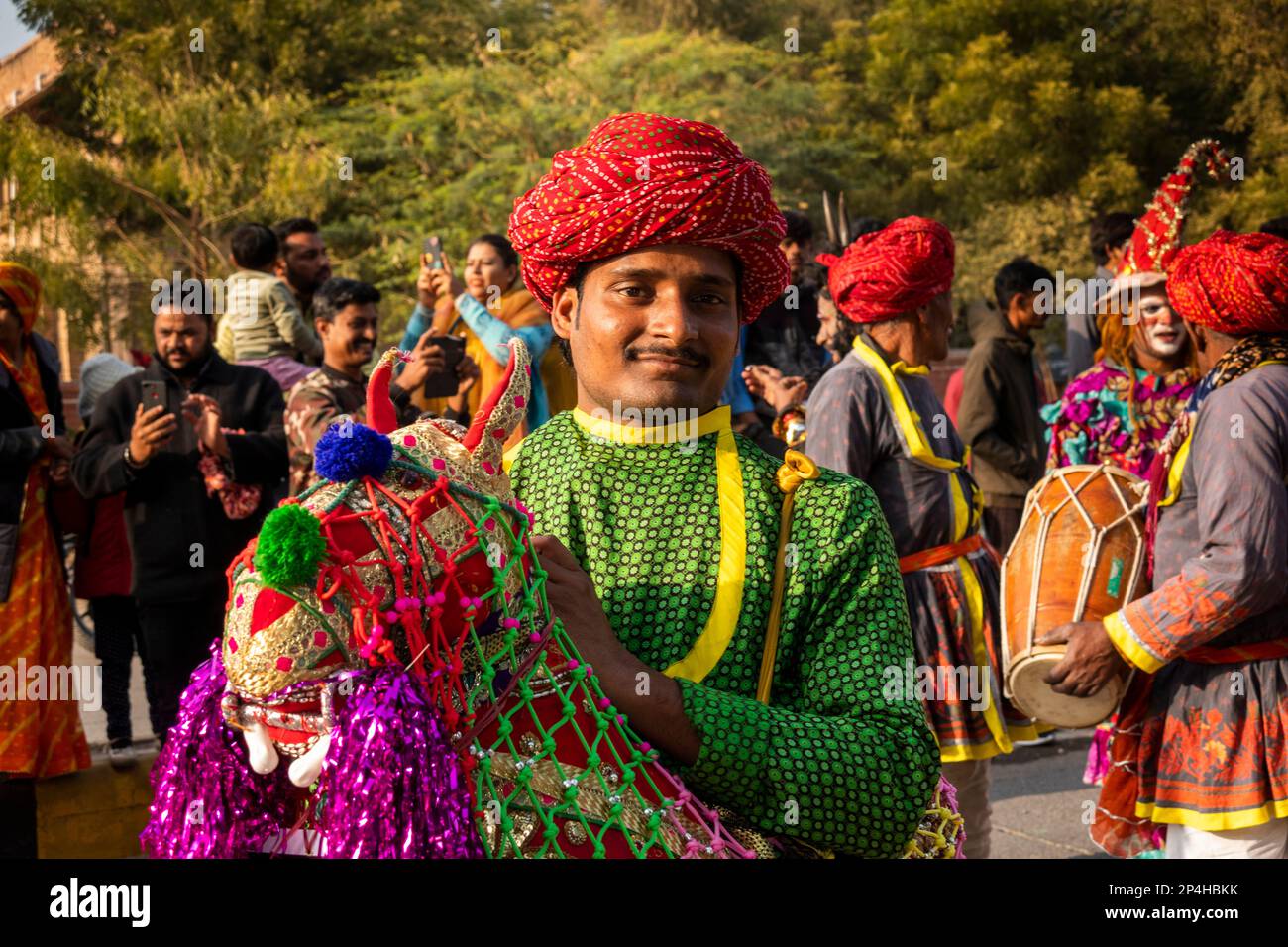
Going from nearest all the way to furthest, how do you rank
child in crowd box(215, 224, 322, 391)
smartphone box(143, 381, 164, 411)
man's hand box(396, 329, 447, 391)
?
man's hand box(396, 329, 447, 391), smartphone box(143, 381, 164, 411), child in crowd box(215, 224, 322, 391)

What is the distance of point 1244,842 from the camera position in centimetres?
371

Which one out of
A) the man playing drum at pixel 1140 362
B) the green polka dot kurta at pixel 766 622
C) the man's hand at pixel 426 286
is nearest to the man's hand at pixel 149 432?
the man's hand at pixel 426 286

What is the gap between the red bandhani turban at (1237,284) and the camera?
147 inches

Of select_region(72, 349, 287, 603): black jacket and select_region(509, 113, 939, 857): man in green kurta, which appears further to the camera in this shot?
select_region(72, 349, 287, 603): black jacket

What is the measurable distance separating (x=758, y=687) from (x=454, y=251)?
22946 millimetres

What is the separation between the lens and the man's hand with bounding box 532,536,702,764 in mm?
1828

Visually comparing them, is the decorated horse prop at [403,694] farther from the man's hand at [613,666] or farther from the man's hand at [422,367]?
the man's hand at [422,367]

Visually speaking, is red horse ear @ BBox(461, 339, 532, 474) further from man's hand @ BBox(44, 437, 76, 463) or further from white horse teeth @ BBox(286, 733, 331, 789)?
man's hand @ BBox(44, 437, 76, 463)

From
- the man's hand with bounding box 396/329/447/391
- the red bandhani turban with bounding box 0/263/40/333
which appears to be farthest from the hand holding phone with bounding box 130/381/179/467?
the man's hand with bounding box 396/329/447/391

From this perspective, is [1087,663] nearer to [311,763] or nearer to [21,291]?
[311,763]

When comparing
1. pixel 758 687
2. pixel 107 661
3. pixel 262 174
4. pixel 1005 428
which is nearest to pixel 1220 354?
pixel 758 687

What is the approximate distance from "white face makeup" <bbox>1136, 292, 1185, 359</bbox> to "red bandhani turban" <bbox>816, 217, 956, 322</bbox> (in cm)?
142

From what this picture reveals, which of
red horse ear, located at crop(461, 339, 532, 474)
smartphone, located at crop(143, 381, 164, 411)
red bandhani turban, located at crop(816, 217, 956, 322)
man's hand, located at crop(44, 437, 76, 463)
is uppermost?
red bandhani turban, located at crop(816, 217, 956, 322)

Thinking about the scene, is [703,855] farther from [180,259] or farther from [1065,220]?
[1065,220]
